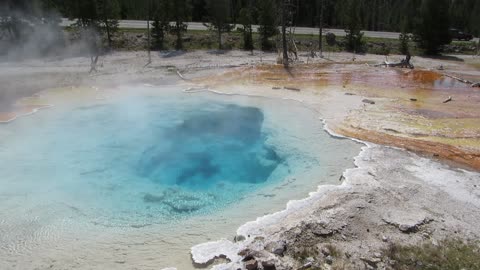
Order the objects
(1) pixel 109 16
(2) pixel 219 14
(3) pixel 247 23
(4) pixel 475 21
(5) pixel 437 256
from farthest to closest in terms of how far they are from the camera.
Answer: (4) pixel 475 21 < (3) pixel 247 23 < (2) pixel 219 14 < (1) pixel 109 16 < (5) pixel 437 256

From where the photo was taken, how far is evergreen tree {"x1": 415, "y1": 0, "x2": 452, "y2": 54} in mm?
23078

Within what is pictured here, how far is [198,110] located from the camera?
486 inches

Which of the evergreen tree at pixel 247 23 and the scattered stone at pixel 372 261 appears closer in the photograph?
the scattered stone at pixel 372 261

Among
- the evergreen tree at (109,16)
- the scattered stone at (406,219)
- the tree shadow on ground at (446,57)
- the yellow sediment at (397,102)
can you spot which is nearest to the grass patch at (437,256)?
the scattered stone at (406,219)

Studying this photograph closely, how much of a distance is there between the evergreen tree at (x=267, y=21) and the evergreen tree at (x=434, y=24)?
28.3 ft

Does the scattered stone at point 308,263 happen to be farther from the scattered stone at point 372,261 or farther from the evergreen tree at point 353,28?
the evergreen tree at point 353,28

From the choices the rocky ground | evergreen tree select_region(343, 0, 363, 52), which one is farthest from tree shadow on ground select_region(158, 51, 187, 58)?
evergreen tree select_region(343, 0, 363, 52)

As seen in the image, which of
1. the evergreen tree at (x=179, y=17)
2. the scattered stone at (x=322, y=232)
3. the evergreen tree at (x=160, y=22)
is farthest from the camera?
the evergreen tree at (x=179, y=17)

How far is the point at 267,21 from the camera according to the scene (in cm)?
2359

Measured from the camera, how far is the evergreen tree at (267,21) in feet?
76.5

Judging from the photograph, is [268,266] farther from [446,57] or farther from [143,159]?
[446,57]

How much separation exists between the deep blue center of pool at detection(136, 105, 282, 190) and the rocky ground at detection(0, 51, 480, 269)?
6.51 feet

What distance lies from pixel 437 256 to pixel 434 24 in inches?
850

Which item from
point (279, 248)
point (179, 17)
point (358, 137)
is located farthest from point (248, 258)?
point (179, 17)
